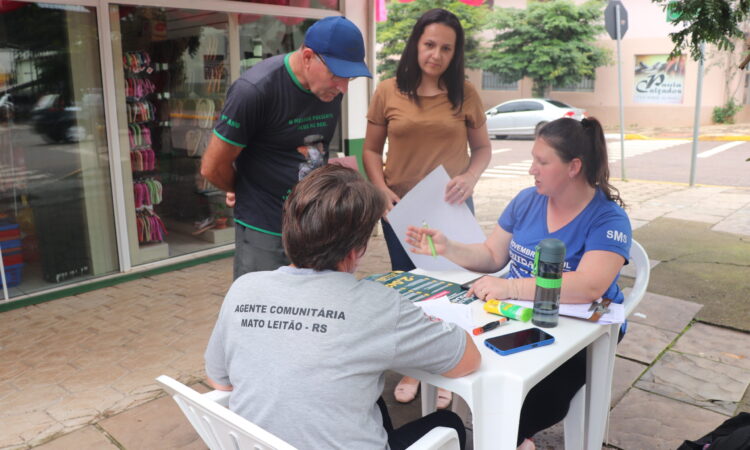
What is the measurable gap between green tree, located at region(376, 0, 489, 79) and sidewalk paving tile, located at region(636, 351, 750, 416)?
21810 mm

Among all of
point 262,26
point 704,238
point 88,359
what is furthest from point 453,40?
point 704,238

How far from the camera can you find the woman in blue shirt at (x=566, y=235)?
212 centimetres

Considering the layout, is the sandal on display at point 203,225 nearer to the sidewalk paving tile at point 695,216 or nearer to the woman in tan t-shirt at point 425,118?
the woman in tan t-shirt at point 425,118

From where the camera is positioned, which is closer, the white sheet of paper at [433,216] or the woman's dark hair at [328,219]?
the woman's dark hair at [328,219]

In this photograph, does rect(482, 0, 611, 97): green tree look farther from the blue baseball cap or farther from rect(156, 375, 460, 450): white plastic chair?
rect(156, 375, 460, 450): white plastic chair

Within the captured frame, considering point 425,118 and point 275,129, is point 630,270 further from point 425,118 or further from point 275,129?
point 275,129

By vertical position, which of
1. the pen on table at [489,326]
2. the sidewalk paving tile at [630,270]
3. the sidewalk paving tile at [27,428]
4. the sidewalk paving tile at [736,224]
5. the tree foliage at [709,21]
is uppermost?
the tree foliage at [709,21]

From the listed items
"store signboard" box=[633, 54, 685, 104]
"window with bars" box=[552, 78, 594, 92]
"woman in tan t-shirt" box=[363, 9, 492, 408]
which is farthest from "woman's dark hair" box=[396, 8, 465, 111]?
"window with bars" box=[552, 78, 594, 92]

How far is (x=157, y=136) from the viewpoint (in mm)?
5684

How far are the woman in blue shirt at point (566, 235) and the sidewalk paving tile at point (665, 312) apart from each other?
6.94 feet

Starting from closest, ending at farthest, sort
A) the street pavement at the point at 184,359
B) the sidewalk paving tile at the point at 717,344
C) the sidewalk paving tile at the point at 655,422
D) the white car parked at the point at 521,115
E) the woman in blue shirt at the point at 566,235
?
the woman in blue shirt at the point at 566,235 → the sidewalk paving tile at the point at 655,422 → the street pavement at the point at 184,359 → the sidewalk paving tile at the point at 717,344 → the white car parked at the point at 521,115

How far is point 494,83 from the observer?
26.1 metres

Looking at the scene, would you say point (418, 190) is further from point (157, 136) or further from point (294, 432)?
point (157, 136)

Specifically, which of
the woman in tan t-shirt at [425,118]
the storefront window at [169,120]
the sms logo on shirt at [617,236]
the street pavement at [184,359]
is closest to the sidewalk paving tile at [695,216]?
the street pavement at [184,359]
